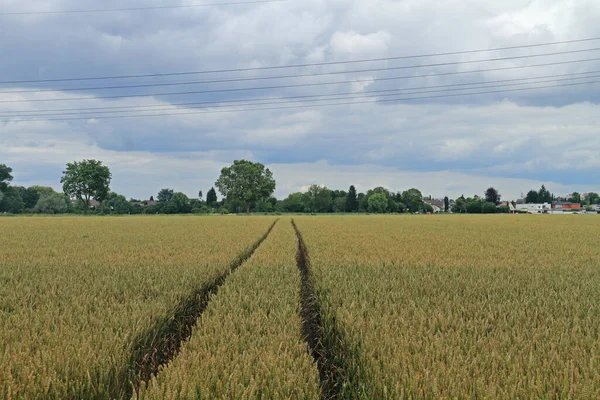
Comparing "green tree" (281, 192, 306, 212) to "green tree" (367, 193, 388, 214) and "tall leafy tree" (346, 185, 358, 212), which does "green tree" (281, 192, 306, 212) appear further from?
"green tree" (367, 193, 388, 214)

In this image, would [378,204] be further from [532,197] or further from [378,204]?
[532,197]

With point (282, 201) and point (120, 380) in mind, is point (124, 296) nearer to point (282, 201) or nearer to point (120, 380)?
point (120, 380)

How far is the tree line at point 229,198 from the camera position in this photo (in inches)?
3866

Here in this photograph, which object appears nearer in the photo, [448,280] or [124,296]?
[124,296]

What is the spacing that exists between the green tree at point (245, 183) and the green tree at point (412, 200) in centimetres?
7445

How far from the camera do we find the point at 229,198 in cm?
10794

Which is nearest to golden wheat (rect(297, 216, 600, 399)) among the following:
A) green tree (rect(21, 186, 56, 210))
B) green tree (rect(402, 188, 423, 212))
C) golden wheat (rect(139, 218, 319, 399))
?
golden wheat (rect(139, 218, 319, 399))

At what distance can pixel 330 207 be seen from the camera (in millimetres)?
147250

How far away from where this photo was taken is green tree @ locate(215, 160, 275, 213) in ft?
340

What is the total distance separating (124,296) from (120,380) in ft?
9.40

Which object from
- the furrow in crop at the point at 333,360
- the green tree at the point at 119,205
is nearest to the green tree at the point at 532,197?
the green tree at the point at 119,205

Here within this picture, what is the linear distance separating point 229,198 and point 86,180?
3567 centimetres

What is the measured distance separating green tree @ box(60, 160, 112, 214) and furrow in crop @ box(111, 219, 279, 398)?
101 metres

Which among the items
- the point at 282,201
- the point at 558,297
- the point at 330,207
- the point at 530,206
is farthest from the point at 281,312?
the point at 530,206
